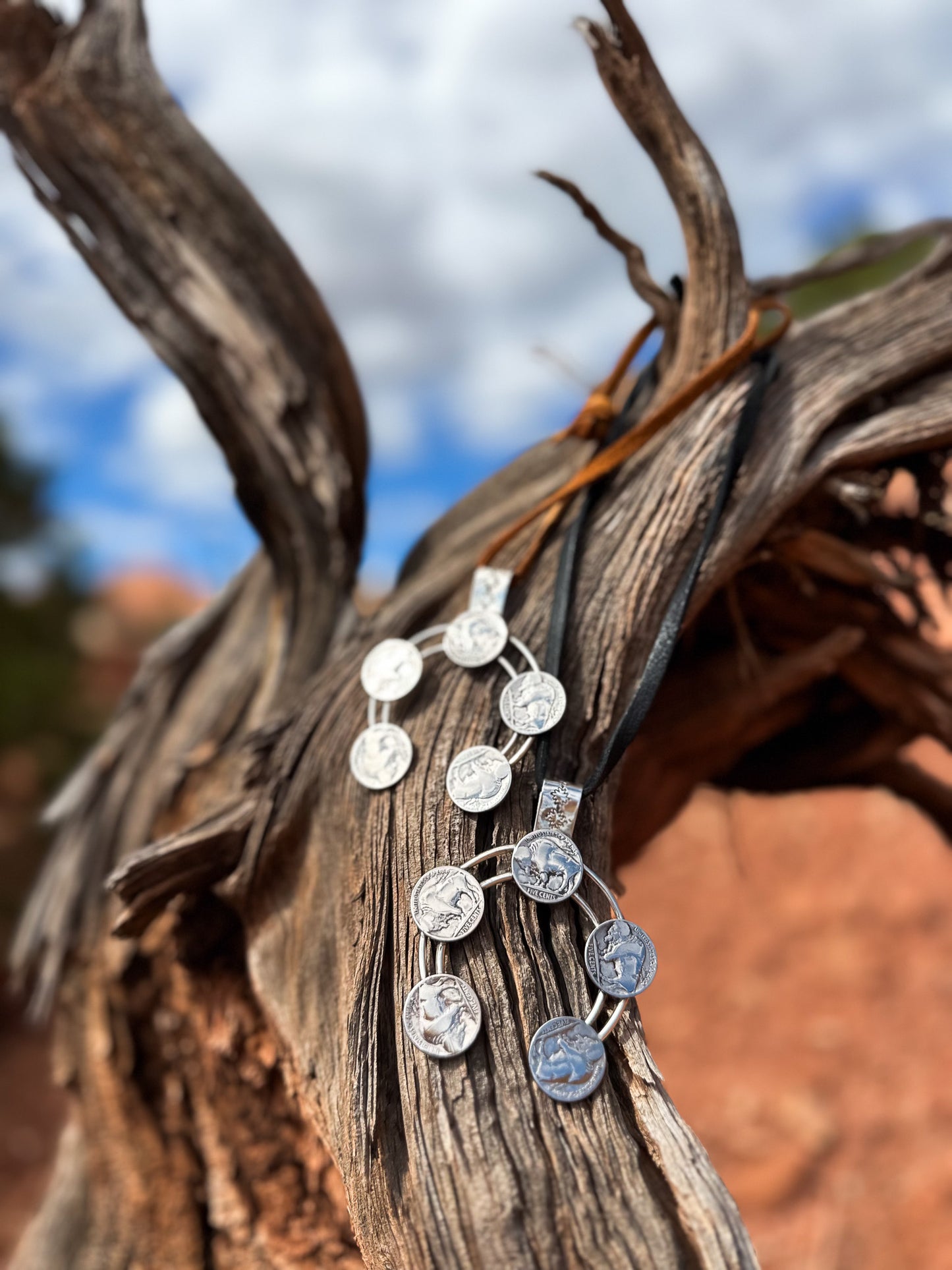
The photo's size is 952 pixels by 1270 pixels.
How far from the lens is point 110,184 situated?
71.0 inches

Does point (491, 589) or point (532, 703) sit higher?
point (491, 589)

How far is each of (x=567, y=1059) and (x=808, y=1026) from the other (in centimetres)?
447

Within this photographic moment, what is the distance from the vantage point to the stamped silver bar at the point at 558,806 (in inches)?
48.0

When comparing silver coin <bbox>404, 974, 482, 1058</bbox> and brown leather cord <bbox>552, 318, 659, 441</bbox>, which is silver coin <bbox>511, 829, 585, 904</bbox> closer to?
silver coin <bbox>404, 974, 482, 1058</bbox>

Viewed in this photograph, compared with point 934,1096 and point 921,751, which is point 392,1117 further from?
point 921,751

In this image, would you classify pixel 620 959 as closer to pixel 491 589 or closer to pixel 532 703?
pixel 532 703

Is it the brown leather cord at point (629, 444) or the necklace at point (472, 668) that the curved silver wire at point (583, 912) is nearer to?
the necklace at point (472, 668)

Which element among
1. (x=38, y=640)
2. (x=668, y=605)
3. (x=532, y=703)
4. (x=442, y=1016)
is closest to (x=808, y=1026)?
(x=668, y=605)

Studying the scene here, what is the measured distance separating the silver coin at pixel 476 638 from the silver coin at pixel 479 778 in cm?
16

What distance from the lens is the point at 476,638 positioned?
4.66 ft

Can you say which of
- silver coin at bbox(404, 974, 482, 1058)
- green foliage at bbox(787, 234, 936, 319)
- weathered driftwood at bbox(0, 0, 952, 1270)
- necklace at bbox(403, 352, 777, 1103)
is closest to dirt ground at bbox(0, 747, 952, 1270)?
weathered driftwood at bbox(0, 0, 952, 1270)

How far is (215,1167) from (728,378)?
1.59 m

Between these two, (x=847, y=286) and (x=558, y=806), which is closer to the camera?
(x=558, y=806)

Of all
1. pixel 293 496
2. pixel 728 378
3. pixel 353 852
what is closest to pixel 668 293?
pixel 728 378
